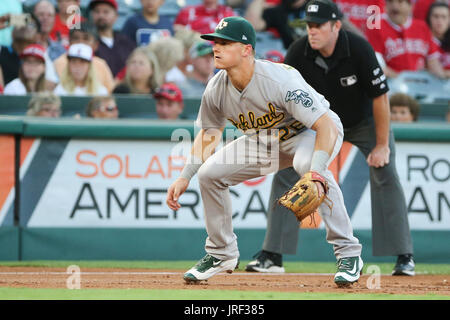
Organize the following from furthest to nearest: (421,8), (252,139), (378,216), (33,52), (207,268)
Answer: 1. (421,8)
2. (33,52)
3. (378,216)
4. (252,139)
5. (207,268)

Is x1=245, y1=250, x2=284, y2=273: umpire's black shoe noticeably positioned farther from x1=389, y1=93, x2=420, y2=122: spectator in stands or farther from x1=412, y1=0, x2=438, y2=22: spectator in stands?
x1=412, y1=0, x2=438, y2=22: spectator in stands

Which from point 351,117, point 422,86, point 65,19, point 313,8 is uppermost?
point 65,19

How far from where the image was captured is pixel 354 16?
10312 millimetres

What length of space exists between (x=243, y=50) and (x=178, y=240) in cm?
304

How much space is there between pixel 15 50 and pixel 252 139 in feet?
15.5

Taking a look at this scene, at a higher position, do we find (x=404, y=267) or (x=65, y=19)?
(x=65, y=19)

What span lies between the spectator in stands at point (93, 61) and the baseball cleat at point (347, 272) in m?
4.84

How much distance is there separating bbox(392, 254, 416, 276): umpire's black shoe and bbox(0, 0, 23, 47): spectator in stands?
5.11m

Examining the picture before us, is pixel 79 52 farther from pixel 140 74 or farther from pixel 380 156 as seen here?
pixel 380 156

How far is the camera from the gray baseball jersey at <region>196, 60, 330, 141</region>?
464 cm

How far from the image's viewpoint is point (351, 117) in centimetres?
627

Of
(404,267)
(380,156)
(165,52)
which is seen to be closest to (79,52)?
(165,52)
